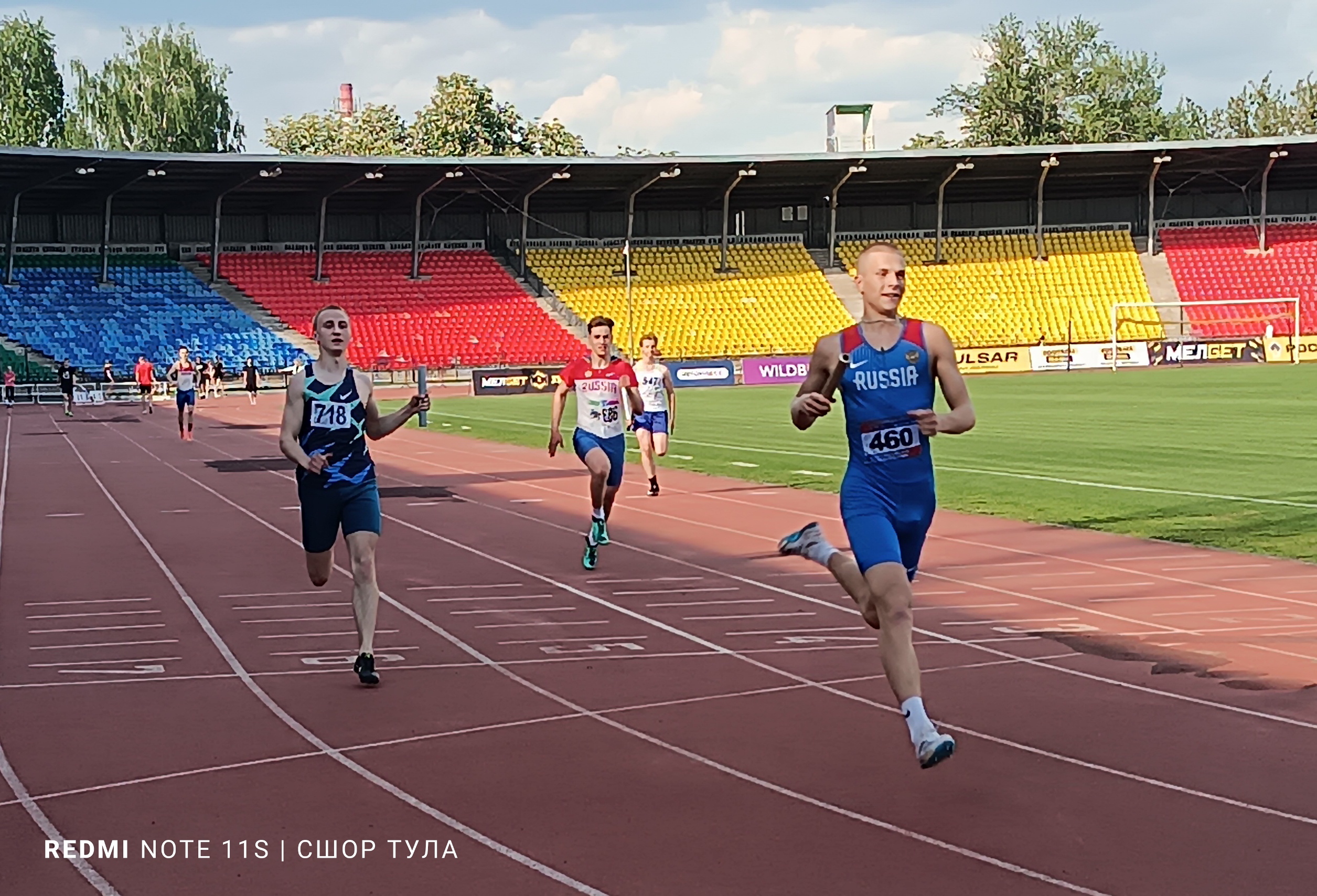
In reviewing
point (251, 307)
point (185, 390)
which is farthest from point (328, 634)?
point (251, 307)

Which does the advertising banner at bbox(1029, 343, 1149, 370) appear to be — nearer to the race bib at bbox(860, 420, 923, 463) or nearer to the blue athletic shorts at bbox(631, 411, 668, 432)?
the blue athletic shorts at bbox(631, 411, 668, 432)

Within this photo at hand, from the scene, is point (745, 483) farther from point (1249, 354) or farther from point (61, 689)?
point (1249, 354)

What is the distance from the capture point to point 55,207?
211 feet

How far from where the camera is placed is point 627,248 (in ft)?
209

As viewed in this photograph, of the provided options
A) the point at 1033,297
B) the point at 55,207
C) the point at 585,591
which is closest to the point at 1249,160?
the point at 1033,297

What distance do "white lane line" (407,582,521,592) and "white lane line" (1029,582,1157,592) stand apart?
151 inches

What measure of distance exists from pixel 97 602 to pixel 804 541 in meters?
6.66

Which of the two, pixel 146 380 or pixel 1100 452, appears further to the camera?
pixel 146 380

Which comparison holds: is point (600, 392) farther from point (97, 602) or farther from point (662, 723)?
point (662, 723)

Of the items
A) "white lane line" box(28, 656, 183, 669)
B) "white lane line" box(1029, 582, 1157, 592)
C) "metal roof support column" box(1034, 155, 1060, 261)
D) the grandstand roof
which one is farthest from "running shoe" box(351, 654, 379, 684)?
"metal roof support column" box(1034, 155, 1060, 261)

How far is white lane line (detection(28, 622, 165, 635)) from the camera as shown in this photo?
10.6 meters

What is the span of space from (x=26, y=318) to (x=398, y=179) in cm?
1479

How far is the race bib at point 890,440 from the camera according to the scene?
21.5ft

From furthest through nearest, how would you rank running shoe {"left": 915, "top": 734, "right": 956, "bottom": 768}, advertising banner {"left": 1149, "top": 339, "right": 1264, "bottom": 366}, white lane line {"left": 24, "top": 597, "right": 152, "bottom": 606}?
advertising banner {"left": 1149, "top": 339, "right": 1264, "bottom": 366}
white lane line {"left": 24, "top": 597, "right": 152, "bottom": 606}
running shoe {"left": 915, "top": 734, "right": 956, "bottom": 768}
